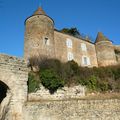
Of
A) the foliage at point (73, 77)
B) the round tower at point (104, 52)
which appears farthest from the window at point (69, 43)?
the foliage at point (73, 77)

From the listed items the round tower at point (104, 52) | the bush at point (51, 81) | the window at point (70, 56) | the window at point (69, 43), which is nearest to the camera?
the bush at point (51, 81)

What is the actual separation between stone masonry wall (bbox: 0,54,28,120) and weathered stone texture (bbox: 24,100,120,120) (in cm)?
66

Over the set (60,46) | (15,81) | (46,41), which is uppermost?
(60,46)

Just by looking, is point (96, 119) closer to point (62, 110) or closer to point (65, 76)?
point (62, 110)

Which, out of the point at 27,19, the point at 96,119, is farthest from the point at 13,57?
the point at 27,19

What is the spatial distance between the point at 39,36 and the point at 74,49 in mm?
6810

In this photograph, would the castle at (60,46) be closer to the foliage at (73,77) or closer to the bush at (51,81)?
the foliage at (73,77)

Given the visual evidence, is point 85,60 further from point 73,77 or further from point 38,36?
point 73,77

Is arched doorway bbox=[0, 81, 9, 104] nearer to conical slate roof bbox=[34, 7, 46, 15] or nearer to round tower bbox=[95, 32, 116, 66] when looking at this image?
conical slate roof bbox=[34, 7, 46, 15]

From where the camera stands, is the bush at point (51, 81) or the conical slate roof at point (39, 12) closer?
the bush at point (51, 81)

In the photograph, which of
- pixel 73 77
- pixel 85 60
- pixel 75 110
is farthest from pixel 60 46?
pixel 75 110

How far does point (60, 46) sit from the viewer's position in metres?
27.0

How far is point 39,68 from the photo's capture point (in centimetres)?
1964

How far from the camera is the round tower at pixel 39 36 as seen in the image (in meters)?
23.5
